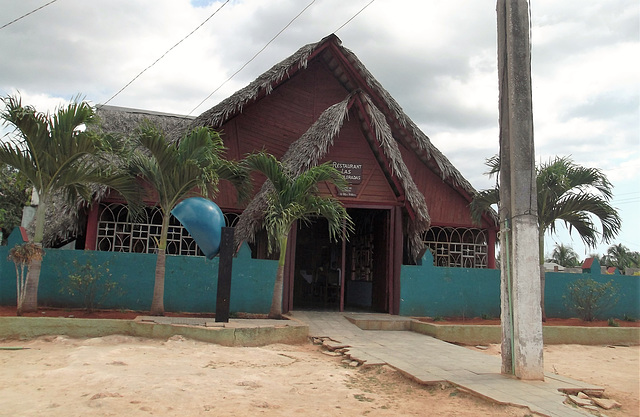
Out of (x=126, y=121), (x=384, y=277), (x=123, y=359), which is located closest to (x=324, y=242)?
(x=384, y=277)

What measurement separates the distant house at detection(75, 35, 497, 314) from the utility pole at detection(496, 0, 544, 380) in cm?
419

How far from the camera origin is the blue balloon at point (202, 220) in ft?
25.7

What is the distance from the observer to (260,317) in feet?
30.7

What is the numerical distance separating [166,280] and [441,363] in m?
5.10

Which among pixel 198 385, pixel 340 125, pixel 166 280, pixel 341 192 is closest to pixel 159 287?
pixel 166 280

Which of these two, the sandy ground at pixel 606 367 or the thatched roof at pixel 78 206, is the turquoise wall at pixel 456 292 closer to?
the sandy ground at pixel 606 367

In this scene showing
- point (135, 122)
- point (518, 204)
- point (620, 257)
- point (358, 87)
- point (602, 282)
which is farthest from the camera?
point (620, 257)

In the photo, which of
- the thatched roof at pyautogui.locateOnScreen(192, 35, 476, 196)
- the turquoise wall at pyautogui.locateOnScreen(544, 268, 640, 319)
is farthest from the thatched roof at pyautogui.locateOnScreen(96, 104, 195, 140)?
the turquoise wall at pyautogui.locateOnScreen(544, 268, 640, 319)

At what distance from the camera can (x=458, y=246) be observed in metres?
13.1

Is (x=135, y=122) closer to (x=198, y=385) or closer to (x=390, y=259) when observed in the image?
(x=390, y=259)

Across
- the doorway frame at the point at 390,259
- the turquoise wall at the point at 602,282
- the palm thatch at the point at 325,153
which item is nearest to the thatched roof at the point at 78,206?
the palm thatch at the point at 325,153

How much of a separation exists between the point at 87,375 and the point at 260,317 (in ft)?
14.6

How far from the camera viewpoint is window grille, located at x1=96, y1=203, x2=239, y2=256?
10781 millimetres

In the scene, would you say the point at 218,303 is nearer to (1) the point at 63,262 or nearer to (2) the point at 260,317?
(2) the point at 260,317
